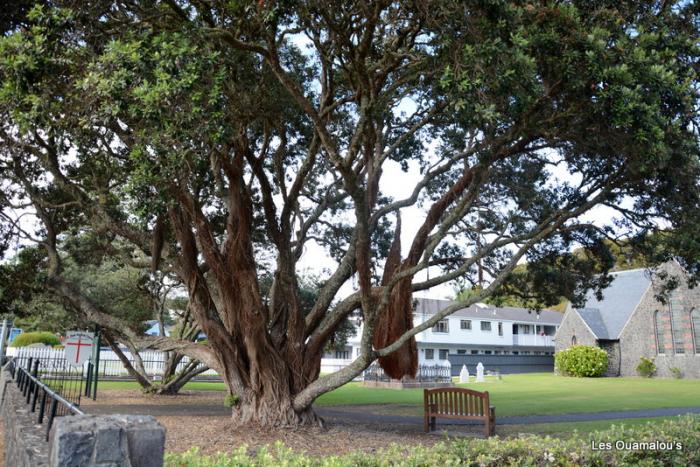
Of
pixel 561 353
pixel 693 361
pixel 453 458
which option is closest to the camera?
pixel 453 458

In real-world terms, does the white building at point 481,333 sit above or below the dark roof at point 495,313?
below

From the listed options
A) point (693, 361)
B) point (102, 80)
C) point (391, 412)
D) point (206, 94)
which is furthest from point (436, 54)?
point (693, 361)

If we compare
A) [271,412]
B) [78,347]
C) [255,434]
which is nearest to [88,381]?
[78,347]

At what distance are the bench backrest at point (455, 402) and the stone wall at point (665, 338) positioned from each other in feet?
88.0

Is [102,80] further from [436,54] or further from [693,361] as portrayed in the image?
[693,361]

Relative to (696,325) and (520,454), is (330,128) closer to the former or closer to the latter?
(520,454)

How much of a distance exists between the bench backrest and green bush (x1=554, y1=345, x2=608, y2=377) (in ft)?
98.9

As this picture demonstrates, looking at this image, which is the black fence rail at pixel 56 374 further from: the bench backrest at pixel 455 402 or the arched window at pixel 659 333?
the arched window at pixel 659 333

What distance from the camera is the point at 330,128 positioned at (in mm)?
14375

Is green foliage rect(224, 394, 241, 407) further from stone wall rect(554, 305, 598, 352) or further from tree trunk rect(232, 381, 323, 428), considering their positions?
stone wall rect(554, 305, 598, 352)

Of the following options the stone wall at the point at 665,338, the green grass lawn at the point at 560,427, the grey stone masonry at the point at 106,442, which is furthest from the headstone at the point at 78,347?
the stone wall at the point at 665,338

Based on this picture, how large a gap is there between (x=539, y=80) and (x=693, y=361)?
35337mm

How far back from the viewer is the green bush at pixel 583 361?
40.1 m

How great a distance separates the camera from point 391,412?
1798 centimetres
